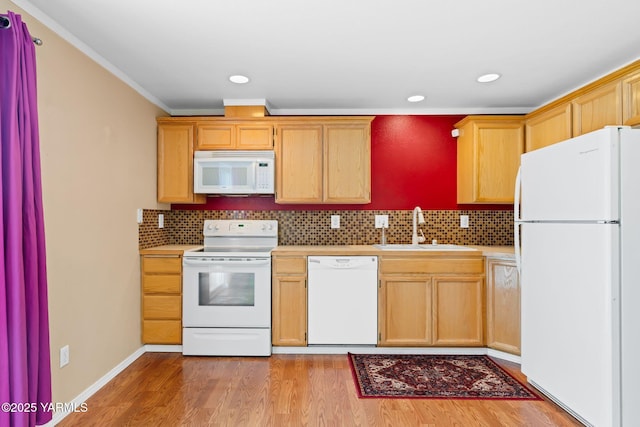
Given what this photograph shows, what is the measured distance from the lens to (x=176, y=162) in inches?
142

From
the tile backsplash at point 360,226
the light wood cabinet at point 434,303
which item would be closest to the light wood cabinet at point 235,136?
the tile backsplash at point 360,226

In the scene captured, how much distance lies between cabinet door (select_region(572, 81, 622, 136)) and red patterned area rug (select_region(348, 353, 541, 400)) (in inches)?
77.6

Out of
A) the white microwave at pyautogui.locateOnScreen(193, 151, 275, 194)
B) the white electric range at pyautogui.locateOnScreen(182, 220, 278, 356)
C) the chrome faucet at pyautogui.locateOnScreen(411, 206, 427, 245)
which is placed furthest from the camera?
the chrome faucet at pyautogui.locateOnScreen(411, 206, 427, 245)

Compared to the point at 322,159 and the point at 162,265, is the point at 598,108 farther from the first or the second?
the point at 162,265

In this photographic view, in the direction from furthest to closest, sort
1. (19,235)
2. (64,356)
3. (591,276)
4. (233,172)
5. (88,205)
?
1. (233,172)
2. (88,205)
3. (64,356)
4. (591,276)
5. (19,235)

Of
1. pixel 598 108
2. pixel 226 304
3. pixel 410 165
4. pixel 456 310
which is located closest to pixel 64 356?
pixel 226 304

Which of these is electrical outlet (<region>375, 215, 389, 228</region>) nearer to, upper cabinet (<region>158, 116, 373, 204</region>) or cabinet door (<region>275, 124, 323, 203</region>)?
upper cabinet (<region>158, 116, 373, 204</region>)

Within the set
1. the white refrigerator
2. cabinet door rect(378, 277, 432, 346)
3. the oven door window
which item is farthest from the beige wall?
the white refrigerator

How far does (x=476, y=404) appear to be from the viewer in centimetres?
240

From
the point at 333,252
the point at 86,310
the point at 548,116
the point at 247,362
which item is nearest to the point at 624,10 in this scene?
the point at 548,116

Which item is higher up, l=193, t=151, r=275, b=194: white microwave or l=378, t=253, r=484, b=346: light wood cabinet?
l=193, t=151, r=275, b=194: white microwave

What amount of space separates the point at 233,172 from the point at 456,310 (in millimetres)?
2371

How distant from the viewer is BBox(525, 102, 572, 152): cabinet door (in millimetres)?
2983

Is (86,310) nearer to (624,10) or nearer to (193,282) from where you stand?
(193,282)
